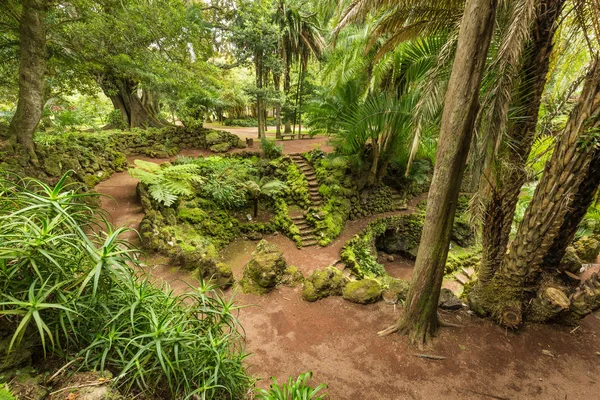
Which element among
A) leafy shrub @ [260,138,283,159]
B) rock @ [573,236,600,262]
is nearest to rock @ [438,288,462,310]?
rock @ [573,236,600,262]

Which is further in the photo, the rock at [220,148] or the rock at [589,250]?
the rock at [220,148]

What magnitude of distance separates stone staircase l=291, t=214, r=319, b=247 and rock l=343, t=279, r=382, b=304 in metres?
3.06

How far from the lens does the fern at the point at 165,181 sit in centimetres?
599

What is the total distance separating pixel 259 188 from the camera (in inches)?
306

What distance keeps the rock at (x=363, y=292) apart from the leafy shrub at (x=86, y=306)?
3274 mm

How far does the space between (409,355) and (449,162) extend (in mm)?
2659

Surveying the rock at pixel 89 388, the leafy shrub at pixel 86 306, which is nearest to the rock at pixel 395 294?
the leafy shrub at pixel 86 306

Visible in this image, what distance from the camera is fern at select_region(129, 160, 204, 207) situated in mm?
5988

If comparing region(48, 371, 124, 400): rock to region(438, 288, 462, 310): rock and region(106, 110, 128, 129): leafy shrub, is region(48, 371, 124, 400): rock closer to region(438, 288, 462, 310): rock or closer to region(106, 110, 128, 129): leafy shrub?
region(438, 288, 462, 310): rock

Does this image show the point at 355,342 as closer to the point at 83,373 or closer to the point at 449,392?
the point at 449,392

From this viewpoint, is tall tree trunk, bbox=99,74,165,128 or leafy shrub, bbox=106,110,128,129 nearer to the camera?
leafy shrub, bbox=106,110,128,129

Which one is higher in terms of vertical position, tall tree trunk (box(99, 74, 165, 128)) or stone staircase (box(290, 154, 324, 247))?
tall tree trunk (box(99, 74, 165, 128))

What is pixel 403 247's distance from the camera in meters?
9.64

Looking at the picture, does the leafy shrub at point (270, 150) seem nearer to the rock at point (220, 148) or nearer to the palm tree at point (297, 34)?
the rock at point (220, 148)
